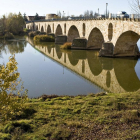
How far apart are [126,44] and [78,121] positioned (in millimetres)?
18010

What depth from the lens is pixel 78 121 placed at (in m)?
7.84

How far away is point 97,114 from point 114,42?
1681 centimetres

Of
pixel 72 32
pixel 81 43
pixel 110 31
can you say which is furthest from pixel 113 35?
pixel 72 32

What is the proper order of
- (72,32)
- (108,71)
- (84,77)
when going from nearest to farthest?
(84,77)
(108,71)
(72,32)

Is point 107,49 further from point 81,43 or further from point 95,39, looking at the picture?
point 81,43

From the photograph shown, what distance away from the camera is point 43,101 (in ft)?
35.4

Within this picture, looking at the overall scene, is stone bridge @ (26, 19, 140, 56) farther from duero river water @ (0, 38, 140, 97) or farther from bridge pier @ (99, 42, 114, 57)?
duero river water @ (0, 38, 140, 97)

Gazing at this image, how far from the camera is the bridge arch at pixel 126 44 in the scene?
23.1 metres

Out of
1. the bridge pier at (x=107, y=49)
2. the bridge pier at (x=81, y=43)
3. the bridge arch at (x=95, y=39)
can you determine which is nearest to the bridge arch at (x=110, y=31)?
the bridge pier at (x=107, y=49)

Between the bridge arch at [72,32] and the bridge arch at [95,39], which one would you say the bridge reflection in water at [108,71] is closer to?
the bridge arch at [95,39]

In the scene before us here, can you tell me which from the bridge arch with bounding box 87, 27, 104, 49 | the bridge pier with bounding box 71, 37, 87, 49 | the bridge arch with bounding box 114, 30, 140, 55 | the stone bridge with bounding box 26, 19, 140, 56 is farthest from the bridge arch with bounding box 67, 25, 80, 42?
the bridge arch with bounding box 114, 30, 140, 55

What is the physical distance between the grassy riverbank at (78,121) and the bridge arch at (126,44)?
14.1 m

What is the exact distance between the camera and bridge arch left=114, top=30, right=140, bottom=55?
2306 cm

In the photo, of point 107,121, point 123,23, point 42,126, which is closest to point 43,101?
point 42,126
